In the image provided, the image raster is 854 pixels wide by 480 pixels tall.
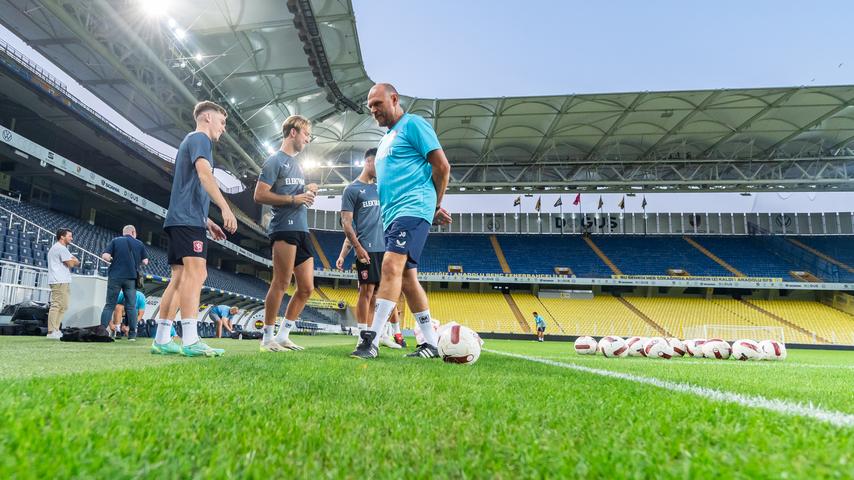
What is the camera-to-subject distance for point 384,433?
1062 mm

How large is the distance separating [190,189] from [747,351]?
7535 millimetres

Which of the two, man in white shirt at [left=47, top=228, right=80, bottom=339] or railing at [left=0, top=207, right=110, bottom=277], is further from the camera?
railing at [left=0, top=207, right=110, bottom=277]

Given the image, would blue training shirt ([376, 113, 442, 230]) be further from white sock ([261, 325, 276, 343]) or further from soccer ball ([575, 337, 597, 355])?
soccer ball ([575, 337, 597, 355])

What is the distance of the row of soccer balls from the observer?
Answer: 6375mm

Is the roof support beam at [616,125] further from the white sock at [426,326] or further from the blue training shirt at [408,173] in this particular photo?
the white sock at [426,326]

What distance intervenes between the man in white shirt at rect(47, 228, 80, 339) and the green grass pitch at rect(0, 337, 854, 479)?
5.75 meters

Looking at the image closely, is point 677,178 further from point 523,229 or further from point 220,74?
point 220,74

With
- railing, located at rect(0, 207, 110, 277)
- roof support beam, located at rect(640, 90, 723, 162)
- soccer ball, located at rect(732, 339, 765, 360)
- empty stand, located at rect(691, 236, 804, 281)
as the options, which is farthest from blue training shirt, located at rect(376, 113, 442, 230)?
empty stand, located at rect(691, 236, 804, 281)

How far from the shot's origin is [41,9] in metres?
11.4

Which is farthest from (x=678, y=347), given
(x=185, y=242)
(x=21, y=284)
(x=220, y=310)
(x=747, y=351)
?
(x=220, y=310)

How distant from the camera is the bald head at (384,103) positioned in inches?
140

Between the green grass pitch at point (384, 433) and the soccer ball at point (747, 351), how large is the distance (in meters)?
5.64

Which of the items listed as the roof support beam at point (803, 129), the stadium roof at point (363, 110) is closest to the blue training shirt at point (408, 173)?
the stadium roof at point (363, 110)

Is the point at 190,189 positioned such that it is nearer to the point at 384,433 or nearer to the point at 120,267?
the point at 384,433
